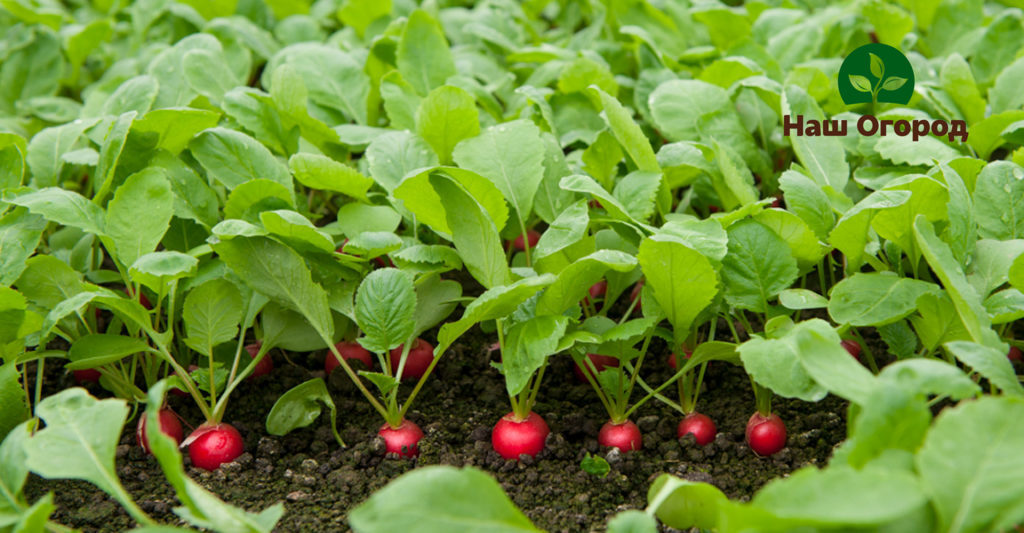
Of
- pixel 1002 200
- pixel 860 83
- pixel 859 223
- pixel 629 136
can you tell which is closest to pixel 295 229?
pixel 629 136

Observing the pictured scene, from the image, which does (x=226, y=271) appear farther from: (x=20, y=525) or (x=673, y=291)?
(x=673, y=291)

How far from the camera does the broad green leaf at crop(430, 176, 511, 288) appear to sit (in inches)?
48.9

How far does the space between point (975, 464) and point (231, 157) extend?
46.9 inches

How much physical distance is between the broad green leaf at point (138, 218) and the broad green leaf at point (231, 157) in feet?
0.47

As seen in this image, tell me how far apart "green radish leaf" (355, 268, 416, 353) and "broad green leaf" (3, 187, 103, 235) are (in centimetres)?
42

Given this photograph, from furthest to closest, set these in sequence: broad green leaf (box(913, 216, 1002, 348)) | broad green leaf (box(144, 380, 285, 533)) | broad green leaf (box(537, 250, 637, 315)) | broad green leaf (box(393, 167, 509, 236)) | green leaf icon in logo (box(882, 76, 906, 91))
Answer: green leaf icon in logo (box(882, 76, 906, 91)) → broad green leaf (box(393, 167, 509, 236)) → broad green leaf (box(537, 250, 637, 315)) → broad green leaf (box(913, 216, 1002, 348)) → broad green leaf (box(144, 380, 285, 533))

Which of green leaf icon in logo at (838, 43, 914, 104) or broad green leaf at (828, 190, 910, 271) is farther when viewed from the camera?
green leaf icon in logo at (838, 43, 914, 104)

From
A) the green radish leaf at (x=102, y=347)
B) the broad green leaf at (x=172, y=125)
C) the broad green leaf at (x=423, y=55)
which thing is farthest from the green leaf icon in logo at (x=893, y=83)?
the green radish leaf at (x=102, y=347)

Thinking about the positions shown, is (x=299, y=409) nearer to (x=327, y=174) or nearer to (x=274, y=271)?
(x=274, y=271)

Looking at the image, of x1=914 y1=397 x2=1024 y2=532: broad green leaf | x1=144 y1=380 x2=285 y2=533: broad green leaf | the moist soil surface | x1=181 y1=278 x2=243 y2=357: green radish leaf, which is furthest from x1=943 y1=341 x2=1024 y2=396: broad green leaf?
x1=181 y1=278 x2=243 y2=357: green radish leaf

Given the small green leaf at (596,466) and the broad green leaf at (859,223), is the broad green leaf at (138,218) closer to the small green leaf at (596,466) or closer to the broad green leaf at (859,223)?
the small green leaf at (596,466)

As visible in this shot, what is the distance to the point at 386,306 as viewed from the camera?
129 centimetres

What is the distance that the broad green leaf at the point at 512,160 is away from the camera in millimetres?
1434

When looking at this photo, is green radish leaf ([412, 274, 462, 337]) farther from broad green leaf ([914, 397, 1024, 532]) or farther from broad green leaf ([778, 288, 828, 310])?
broad green leaf ([914, 397, 1024, 532])
